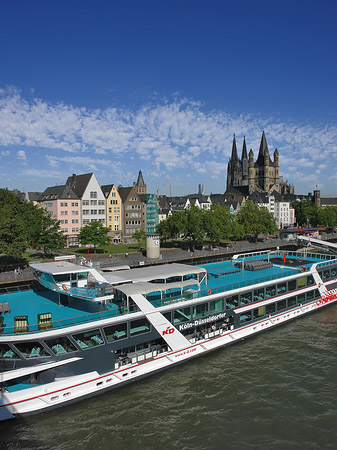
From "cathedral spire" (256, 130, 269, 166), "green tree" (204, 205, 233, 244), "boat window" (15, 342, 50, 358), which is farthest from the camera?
"cathedral spire" (256, 130, 269, 166)

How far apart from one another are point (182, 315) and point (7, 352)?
1035 centimetres

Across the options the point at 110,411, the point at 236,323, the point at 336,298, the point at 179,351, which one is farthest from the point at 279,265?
the point at 110,411

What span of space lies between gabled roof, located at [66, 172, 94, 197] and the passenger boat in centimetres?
5400

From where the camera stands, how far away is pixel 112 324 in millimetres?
19625

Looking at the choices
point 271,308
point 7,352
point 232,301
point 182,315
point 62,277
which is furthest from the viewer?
point 271,308

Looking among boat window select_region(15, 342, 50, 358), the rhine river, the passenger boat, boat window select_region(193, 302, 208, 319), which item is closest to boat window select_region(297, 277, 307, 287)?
the passenger boat

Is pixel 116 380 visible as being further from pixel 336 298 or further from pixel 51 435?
pixel 336 298

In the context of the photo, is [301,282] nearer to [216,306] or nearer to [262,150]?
[216,306]

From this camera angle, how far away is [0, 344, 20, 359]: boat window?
16938mm

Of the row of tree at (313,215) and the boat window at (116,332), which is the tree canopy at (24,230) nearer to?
the boat window at (116,332)

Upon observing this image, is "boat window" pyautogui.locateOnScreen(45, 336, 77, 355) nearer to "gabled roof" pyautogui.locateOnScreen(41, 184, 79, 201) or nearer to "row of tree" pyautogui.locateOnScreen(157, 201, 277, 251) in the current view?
"row of tree" pyautogui.locateOnScreen(157, 201, 277, 251)

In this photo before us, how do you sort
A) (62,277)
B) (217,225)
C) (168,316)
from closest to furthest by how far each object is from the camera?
1. (168,316)
2. (62,277)
3. (217,225)

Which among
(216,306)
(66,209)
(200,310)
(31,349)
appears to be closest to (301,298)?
(216,306)

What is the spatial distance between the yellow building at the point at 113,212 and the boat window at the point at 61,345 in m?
66.0
